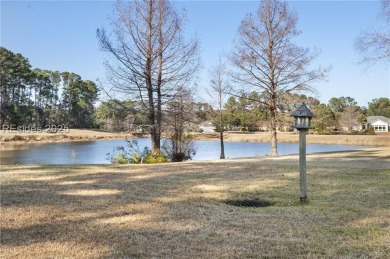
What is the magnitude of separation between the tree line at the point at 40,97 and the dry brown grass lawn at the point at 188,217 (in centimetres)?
4700

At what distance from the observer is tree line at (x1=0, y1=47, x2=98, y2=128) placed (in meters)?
54.5

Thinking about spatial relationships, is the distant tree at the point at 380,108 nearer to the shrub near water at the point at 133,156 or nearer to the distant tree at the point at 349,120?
the distant tree at the point at 349,120

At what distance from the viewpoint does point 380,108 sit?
85875mm

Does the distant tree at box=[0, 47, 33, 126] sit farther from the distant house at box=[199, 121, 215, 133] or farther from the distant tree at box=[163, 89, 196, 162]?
the distant tree at box=[163, 89, 196, 162]

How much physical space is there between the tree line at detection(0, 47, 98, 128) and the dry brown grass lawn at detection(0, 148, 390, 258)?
4700cm

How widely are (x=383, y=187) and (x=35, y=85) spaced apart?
6966cm

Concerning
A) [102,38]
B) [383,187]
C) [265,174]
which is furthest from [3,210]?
[102,38]

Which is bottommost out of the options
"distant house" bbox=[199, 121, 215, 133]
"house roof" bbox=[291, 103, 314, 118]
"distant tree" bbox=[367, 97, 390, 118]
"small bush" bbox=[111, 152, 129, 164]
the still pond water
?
the still pond water

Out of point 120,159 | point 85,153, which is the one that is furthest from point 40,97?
point 120,159

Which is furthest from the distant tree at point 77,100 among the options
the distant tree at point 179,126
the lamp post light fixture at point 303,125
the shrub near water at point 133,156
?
the lamp post light fixture at point 303,125

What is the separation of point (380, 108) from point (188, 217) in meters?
92.1

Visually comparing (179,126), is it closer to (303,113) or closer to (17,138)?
(303,113)

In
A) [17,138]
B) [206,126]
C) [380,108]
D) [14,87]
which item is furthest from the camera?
[380,108]

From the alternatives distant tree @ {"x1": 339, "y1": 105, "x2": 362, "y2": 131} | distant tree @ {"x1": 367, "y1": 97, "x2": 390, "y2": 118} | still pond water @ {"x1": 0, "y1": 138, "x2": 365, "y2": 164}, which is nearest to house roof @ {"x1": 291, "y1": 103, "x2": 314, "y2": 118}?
still pond water @ {"x1": 0, "y1": 138, "x2": 365, "y2": 164}
